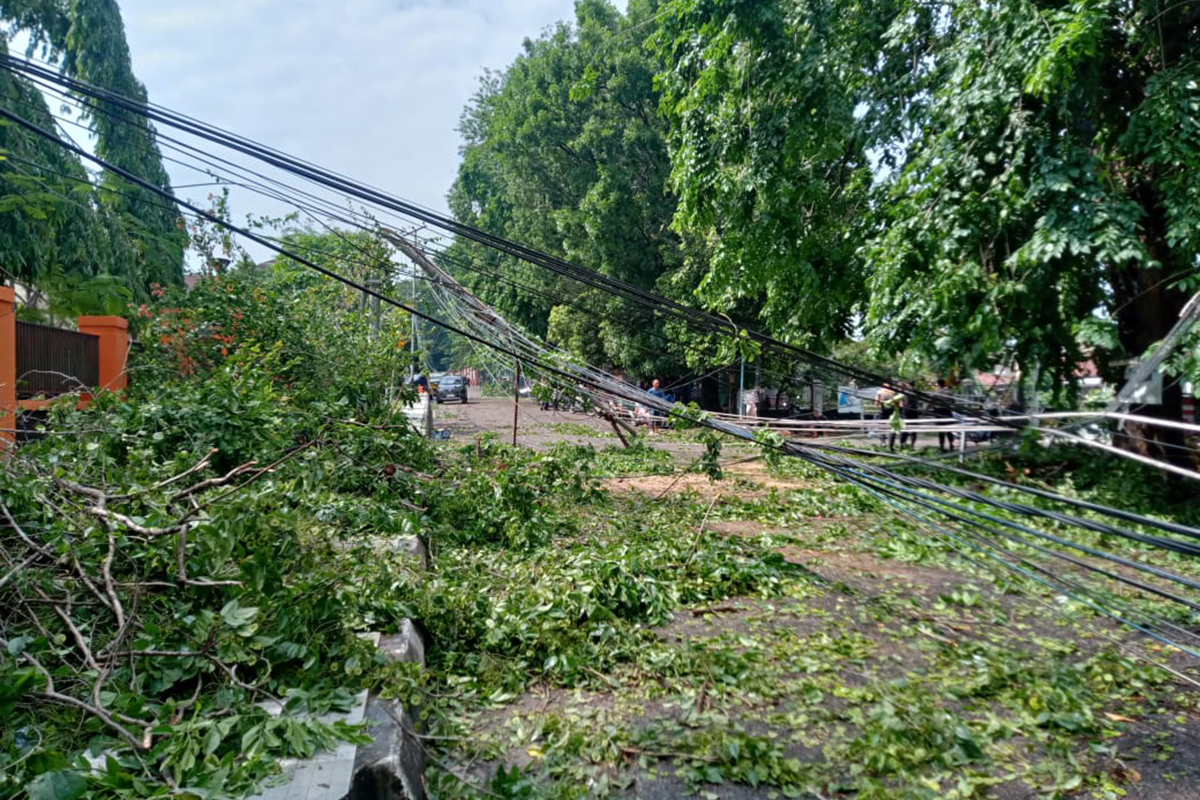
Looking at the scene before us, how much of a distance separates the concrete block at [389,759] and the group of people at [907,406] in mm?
3409

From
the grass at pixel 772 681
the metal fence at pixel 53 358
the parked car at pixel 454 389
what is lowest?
the grass at pixel 772 681

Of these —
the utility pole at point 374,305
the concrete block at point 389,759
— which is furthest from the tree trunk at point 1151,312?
the utility pole at point 374,305

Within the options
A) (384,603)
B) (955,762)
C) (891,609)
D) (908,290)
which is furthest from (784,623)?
(908,290)

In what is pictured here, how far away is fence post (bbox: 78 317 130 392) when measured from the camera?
28.7ft

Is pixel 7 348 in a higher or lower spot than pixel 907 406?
higher

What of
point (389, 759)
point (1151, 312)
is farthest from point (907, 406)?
point (389, 759)

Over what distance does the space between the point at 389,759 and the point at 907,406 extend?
40.4ft

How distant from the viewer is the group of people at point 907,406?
16.9 feet

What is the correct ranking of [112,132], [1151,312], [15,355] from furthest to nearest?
[112,132]
[1151,312]
[15,355]

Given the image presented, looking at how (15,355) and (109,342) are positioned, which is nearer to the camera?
(15,355)

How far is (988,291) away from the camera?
7.55m

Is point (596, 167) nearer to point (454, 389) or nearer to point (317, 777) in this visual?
point (454, 389)

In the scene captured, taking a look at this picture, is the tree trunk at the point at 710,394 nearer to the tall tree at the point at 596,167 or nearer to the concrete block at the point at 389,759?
the tall tree at the point at 596,167

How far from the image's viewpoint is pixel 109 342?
29.0 ft
